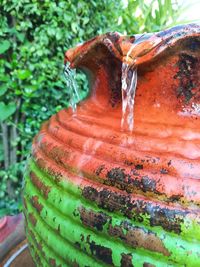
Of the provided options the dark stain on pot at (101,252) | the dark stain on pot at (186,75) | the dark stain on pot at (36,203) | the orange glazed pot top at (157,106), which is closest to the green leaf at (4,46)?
the orange glazed pot top at (157,106)

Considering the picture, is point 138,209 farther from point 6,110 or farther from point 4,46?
point 4,46

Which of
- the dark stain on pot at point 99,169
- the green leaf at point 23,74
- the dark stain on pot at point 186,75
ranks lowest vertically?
the dark stain on pot at point 99,169

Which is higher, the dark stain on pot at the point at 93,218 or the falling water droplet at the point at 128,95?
the falling water droplet at the point at 128,95

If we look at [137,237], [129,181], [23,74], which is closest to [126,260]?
[137,237]

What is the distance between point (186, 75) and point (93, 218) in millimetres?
467

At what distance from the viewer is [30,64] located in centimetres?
288

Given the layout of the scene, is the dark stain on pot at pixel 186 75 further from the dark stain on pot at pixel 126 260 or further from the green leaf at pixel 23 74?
the green leaf at pixel 23 74

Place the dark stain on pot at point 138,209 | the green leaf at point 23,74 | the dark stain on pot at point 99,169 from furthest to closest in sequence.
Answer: the green leaf at point 23,74 → the dark stain on pot at point 99,169 → the dark stain on pot at point 138,209

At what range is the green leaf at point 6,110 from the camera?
2840 millimetres

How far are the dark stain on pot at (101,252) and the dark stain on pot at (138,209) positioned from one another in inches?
4.0

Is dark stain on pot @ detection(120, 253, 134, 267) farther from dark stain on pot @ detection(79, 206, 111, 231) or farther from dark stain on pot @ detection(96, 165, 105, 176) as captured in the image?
dark stain on pot @ detection(96, 165, 105, 176)

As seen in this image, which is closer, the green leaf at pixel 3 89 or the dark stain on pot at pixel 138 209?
the dark stain on pot at pixel 138 209

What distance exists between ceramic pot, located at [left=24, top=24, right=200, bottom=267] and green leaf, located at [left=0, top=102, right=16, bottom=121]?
172 centimetres

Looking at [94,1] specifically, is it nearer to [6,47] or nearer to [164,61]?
[6,47]
